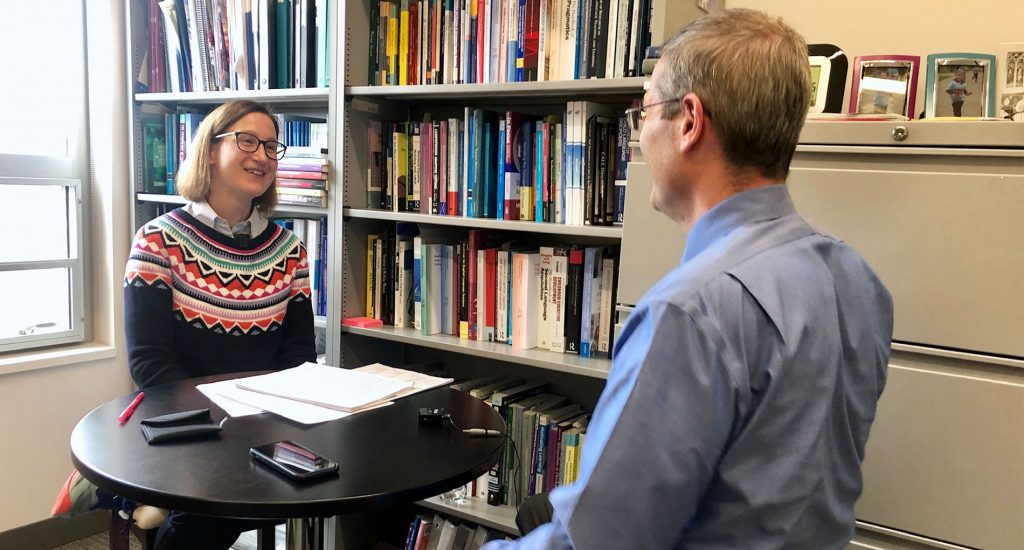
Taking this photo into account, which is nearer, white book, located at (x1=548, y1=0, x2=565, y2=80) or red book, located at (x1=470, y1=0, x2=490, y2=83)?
white book, located at (x1=548, y1=0, x2=565, y2=80)

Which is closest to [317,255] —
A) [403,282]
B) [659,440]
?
[403,282]

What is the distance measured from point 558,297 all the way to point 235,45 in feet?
4.81

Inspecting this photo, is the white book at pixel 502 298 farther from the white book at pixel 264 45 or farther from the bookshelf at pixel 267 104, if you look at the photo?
the white book at pixel 264 45

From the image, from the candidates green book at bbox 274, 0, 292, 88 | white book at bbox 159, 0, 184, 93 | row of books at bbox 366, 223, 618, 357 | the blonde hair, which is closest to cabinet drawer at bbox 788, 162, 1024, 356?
row of books at bbox 366, 223, 618, 357

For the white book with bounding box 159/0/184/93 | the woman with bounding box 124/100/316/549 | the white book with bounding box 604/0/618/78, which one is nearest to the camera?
the woman with bounding box 124/100/316/549

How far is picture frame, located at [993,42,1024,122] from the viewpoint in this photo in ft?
4.42

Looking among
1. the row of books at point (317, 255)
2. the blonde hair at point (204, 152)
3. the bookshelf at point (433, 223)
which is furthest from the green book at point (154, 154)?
the bookshelf at point (433, 223)

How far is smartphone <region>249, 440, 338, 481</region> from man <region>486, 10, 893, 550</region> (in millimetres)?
379

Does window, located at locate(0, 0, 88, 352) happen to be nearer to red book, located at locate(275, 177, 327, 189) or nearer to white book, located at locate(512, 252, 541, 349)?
red book, located at locate(275, 177, 327, 189)

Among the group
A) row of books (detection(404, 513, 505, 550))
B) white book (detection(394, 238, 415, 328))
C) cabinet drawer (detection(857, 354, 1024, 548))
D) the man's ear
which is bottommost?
row of books (detection(404, 513, 505, 550))

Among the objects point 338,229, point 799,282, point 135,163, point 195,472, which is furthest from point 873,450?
point 135,163

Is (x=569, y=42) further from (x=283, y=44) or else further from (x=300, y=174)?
(x=283, y=44)

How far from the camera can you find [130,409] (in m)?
1.35

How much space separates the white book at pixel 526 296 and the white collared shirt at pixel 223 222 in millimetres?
718
